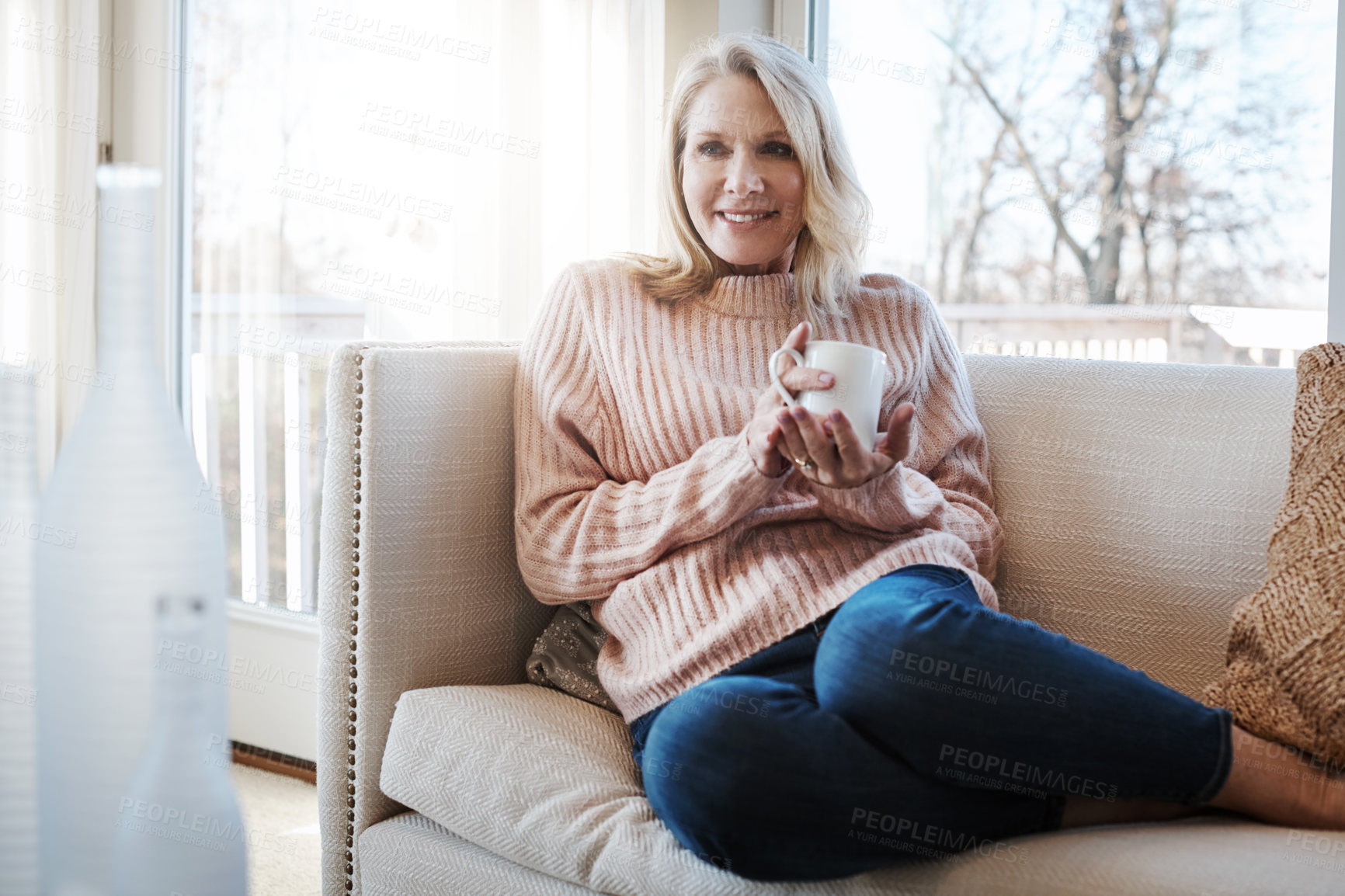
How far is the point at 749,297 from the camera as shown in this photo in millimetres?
1481

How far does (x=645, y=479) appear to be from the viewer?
1.41m

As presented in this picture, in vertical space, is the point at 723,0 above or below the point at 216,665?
above

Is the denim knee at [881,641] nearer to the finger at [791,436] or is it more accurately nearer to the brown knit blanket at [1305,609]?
the finger at [791,436]

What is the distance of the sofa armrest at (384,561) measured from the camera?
132 centimetres

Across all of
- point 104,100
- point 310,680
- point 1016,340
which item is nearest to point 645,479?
point 1016,340

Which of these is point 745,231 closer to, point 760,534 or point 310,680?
point 760,534

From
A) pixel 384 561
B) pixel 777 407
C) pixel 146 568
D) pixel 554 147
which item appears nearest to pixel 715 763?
pixel 777 407

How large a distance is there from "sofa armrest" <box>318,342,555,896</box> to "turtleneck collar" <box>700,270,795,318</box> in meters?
0.34

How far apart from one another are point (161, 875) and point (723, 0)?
5.43ft

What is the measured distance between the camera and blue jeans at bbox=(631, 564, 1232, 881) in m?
0.99

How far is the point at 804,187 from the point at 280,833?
1.44 m

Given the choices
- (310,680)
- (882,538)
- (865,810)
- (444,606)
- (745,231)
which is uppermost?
(745,231)

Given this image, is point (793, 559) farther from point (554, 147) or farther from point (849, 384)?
point (554, 147)

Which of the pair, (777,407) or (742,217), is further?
(742,217)
